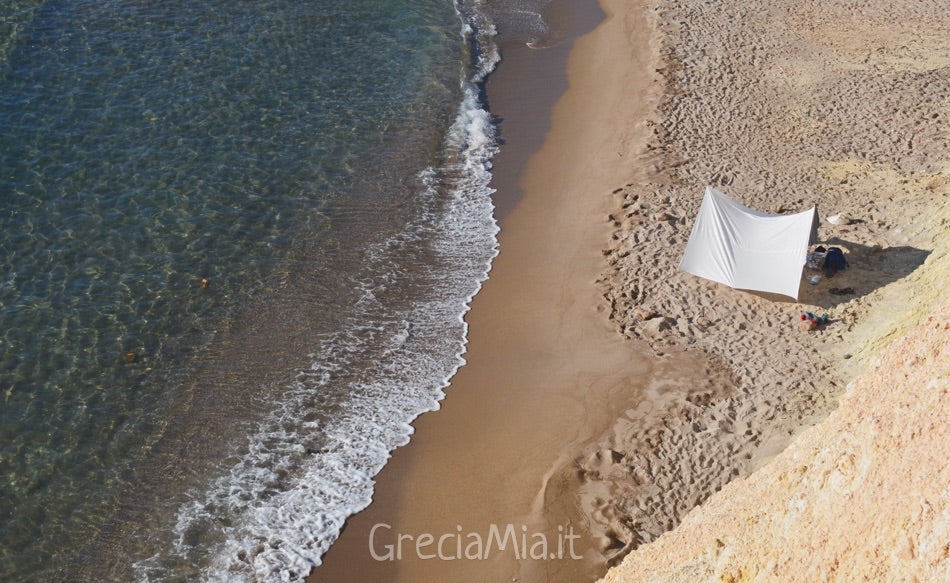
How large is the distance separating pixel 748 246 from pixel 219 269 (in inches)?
504

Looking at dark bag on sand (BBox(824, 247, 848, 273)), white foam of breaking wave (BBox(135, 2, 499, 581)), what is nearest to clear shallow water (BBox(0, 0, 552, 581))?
white foam of breaking wave (BBox(135, 2, 499, 581))

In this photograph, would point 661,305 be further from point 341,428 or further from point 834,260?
point 341,428

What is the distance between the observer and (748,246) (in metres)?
19.9

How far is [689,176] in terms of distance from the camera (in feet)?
80.0

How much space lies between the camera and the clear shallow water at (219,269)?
16062 mm

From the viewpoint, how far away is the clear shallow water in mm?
16062

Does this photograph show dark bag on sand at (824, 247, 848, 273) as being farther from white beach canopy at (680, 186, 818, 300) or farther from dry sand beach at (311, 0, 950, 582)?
white beach canopy at (680, 186, 818, 300)

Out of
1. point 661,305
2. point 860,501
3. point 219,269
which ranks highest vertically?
point 860,501

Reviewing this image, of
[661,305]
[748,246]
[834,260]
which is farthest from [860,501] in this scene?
[834,260]

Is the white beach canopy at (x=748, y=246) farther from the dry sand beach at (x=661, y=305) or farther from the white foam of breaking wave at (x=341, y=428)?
the white foam of breaking wave at (x=341, y=428)

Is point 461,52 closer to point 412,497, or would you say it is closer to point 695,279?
point 695,279

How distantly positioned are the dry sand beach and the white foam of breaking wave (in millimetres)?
510

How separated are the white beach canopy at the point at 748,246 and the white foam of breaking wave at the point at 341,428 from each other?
214 inches

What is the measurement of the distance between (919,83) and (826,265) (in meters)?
11.5
